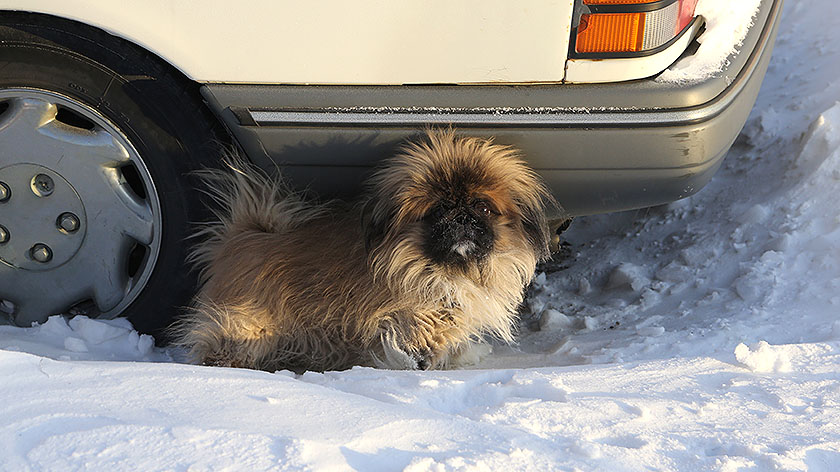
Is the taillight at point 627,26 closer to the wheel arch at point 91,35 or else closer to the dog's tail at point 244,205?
the dog's tail at point 244,205

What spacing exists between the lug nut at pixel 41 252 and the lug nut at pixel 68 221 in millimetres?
132

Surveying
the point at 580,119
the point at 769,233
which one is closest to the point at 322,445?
the point at 580,119

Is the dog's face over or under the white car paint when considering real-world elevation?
under

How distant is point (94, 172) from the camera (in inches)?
113

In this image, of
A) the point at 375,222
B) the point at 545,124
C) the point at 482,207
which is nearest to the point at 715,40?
the point at 545,124

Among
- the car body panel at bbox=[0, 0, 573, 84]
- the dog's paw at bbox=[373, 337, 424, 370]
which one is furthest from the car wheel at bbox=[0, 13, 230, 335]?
the dog's paw at bbox=[373, 337, 424, 370]

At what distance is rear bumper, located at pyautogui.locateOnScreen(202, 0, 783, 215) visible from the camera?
2541 millimetres

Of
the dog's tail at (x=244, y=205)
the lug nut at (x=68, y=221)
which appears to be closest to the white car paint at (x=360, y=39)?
the dog's tail at (x=244, y=205)

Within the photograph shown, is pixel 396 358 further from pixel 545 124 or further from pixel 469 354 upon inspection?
pixel 545 124

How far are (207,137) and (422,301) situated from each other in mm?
1079

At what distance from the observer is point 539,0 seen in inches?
95.3

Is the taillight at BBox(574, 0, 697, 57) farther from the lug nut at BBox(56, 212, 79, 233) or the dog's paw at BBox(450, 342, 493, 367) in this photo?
the lug nut at BBox(56, 212, 79, 233)

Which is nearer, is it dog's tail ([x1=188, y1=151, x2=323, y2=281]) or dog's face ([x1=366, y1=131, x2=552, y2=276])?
dog's face ([x1=366, y1=131, x2=552, y2=276])

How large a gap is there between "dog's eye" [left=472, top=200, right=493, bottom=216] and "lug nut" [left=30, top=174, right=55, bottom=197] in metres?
1.74
